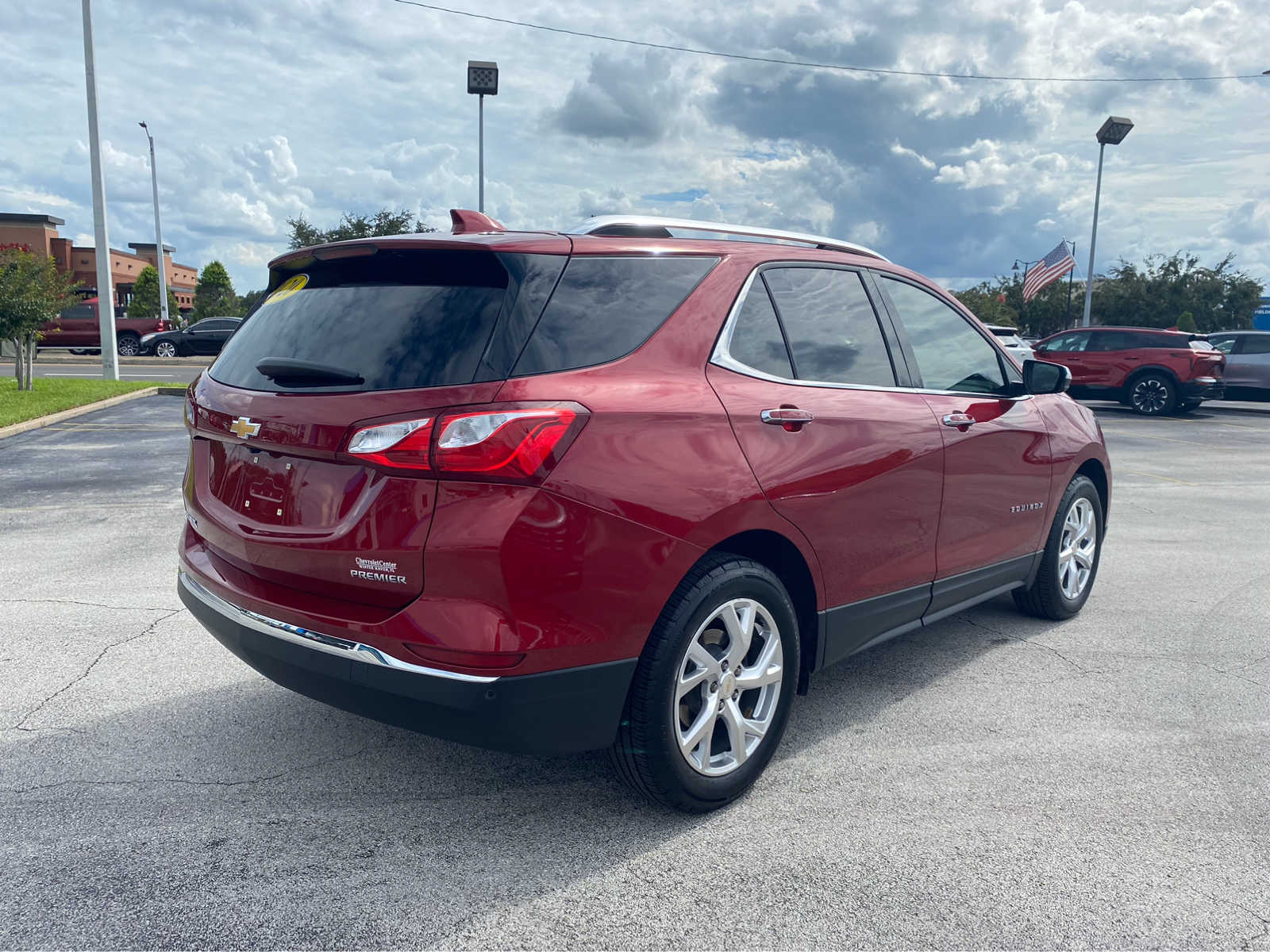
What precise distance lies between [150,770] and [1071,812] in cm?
297

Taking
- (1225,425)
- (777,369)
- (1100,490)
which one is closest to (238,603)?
(777,369)

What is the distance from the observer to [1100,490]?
5.48m

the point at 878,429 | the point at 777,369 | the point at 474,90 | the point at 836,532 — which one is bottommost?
the point at 836,532

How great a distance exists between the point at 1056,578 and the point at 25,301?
16550 mm

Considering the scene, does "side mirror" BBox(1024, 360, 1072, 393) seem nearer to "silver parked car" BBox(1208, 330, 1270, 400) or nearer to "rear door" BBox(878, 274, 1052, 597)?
"rear door" BBox(878, 274, 1052, 597)

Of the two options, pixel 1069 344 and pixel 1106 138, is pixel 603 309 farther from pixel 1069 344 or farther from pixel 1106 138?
pixel 1106 138

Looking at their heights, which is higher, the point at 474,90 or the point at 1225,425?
the point at 474,90

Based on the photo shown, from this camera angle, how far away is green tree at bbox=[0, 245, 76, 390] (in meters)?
15.9

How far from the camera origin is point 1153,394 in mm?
19766

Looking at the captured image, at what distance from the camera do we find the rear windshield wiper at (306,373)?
2.79 m

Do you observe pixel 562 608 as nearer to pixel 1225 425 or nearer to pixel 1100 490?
pixel 1100 490

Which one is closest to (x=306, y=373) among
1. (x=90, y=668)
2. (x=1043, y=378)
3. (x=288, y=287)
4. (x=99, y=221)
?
(x=288, y=287)

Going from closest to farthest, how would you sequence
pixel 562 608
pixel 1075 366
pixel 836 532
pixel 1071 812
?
pixel 562 608, pixel 1071 812, pixel 836 532, pixel 1075 366

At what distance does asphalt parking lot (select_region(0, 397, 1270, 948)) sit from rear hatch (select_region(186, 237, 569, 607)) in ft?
2.55
